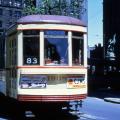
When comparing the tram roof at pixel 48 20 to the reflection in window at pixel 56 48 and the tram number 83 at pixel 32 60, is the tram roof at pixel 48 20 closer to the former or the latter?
the reflection in window at pixel 56 48

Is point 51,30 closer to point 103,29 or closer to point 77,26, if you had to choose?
point 77,26

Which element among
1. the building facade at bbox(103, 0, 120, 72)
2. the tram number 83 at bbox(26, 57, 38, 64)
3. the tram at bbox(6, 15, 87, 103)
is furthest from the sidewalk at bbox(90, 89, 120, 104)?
the building facade at bbox(103, 0, 120, 72)

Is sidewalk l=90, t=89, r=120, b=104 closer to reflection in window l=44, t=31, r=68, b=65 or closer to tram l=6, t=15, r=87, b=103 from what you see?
tram l=6, t=15, r=87, b=103

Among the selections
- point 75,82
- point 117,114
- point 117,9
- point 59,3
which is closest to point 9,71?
point 75,82

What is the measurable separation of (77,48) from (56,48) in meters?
0.86

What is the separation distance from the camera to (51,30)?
48.0 ft

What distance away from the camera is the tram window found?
48.8 feet

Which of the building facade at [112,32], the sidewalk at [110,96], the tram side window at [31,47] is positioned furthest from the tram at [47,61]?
the building facade at [112,32]

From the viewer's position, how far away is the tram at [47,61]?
1424cm

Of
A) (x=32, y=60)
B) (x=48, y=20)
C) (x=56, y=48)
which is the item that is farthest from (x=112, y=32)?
(x=32, y=60)

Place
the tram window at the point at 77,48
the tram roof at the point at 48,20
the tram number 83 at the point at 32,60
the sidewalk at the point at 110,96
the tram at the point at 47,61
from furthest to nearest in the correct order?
1. the sidewalk at the point at 110,96
2. the tram window at the point at 77,48
3. the tram roof at the point at 48,20
4. the tram number 83 at the point at 32,60
5. the tram at the point at 47,61

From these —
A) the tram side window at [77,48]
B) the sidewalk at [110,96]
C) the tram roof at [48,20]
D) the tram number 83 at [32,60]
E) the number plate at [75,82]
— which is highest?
the tram roof at [48,20]

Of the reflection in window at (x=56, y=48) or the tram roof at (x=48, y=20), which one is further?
the tram roof at (x=48, y=20)

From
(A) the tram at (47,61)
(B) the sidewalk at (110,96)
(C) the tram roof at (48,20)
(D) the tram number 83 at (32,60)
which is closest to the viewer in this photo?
(A) the tram at (47,61)
